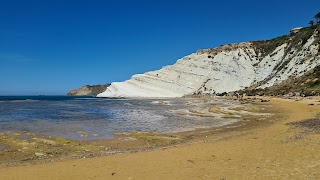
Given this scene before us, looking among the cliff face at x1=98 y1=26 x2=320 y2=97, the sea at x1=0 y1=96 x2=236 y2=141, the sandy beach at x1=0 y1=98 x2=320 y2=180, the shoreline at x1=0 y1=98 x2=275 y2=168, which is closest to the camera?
the sandy beach at x1=0 y1=98 x2=320 y2=180

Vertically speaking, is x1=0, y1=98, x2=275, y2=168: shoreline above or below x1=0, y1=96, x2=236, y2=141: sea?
below

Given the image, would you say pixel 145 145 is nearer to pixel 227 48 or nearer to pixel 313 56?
pixel 313 56

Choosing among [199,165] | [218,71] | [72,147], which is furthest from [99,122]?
[218,71]

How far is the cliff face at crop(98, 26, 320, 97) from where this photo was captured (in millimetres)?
88500

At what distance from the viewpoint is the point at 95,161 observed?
31.8 feet

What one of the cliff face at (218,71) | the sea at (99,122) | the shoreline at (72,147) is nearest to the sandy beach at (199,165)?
the shoreline at (72,147)

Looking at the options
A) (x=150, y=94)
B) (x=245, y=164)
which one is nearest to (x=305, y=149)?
(x=245, y=164)

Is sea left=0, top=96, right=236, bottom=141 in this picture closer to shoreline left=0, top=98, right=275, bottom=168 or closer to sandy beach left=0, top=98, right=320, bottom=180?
shoreline left=0, top=98, right=275, bottom=168

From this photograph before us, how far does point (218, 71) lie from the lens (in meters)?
98.0

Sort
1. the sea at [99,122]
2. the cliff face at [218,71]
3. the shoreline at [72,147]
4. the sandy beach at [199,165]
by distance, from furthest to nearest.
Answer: the cliff face at [218,71] < the sea at [99,122] < the shoreline at [72,147] < the sandy beach at [199,165]

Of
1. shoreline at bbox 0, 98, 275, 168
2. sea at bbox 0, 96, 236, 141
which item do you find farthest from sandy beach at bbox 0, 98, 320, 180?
sea at bbox 0, 96, 236, 141

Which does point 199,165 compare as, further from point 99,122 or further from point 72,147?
point 99,122

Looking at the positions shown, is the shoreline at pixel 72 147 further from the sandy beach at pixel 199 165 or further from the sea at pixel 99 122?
the sea at pixel 99 122

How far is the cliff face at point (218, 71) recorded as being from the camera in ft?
290
